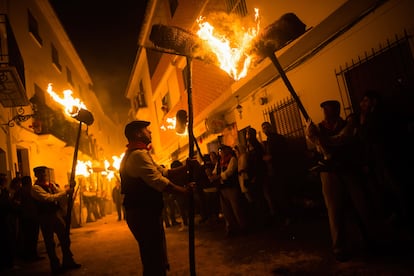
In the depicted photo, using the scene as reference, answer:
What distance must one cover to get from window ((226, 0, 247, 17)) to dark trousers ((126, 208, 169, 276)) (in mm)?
7879

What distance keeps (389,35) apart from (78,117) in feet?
19.4

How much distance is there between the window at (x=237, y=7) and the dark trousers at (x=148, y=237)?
25.8 feet

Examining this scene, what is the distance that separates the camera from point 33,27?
15.2 metres

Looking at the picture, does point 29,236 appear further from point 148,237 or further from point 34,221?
point 148,237

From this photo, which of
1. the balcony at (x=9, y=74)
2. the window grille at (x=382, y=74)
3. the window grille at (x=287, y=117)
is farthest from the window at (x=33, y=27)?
the window grille at (x=382, y=74)

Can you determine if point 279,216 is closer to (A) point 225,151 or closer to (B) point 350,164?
(A) point 225,151

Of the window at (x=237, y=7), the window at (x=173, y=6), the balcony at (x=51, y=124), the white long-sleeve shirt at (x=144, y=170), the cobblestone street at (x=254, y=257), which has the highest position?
the window at (x=173, y=6)

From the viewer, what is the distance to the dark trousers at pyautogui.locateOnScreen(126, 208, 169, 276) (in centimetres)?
337

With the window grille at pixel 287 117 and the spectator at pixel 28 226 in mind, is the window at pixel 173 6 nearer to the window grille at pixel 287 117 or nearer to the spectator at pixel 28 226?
the window grille at pixel 287 117

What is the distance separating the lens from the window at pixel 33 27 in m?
14.7

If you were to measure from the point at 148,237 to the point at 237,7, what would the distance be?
27.9ft

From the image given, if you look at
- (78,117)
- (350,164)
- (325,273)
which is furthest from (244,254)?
(78,117)

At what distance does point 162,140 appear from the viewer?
22.4 metres

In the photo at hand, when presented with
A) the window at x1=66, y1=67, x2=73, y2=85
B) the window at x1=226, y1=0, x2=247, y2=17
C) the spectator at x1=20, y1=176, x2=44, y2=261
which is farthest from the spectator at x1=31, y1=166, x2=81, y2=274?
the window at x1=66, y1=67, x2=73, y2=85
